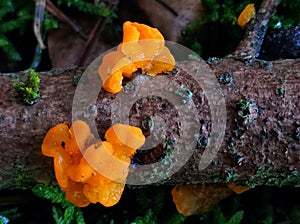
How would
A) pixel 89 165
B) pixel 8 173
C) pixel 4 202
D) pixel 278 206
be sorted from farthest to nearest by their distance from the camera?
pixel 278 206 → pixel 4 202 → pixel 8 173 → pixel 89 165

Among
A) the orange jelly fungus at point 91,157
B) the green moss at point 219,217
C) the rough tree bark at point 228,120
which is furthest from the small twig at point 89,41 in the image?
the green moss at point 219,217

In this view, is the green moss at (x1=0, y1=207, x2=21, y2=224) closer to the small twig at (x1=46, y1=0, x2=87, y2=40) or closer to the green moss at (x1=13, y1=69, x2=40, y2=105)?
the green moss at (x1=13, y1=69, x2=40, y2=105)

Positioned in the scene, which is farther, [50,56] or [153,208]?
[50,56]

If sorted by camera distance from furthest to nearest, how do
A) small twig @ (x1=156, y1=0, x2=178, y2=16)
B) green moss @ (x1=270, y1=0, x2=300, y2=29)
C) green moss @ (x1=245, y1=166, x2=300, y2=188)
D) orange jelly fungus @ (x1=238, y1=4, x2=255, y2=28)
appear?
1. small twig @ (x1=156, y1=0, x2=178, y2=16)
2. green moss @ (x1=270, y1=0, x2=300, y2=29)
3. orange jelly fungus @ (x1=238, y1=4, x2=255, y2=28)
4. green moss @ (x1=245, y1=166, x2=300, y2=188)

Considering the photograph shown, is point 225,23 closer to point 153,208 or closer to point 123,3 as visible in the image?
point 123,3

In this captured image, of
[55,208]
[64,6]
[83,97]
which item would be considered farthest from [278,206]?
[64,6]

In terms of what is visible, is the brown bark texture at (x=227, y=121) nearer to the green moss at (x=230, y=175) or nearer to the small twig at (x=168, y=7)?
the green moss at (x=230, y=175)

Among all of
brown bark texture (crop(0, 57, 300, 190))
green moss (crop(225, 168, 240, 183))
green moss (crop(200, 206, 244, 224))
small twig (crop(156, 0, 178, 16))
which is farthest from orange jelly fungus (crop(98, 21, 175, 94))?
green moss (crop(200, 206, 244, 224))
